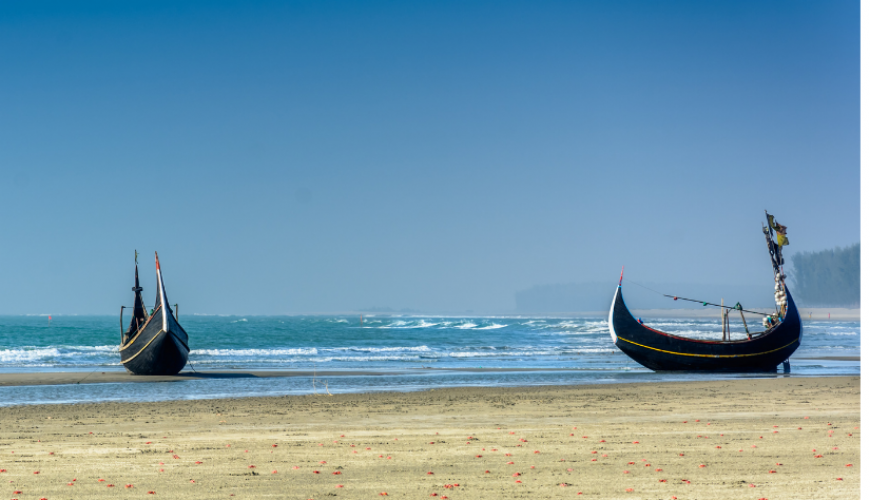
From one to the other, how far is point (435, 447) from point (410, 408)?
193 inches

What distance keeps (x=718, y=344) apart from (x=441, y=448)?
17.0m

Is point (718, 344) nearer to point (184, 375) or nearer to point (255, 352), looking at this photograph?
point (184, 375)

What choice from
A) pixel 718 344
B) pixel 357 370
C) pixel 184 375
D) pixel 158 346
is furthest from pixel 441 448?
pixel 357 370

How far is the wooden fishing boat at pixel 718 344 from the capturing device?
24.3 meters

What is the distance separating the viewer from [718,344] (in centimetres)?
2427

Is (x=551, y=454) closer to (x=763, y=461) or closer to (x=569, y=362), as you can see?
(x=763, y=461)

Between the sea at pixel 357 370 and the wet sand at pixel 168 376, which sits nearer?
the sea at pixel 357 370

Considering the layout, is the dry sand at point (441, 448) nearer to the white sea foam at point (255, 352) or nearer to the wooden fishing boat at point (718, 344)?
the wooden fishing boat at point (718, 344)

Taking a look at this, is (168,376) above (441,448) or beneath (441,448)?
beneath

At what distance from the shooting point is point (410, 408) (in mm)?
15047

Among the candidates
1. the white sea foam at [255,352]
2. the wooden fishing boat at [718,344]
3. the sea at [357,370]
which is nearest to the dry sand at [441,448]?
the sea at [357,370]

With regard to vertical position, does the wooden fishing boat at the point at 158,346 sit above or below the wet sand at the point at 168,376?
above

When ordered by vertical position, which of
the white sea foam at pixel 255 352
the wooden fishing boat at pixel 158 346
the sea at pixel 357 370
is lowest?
the white sea foam at pixel 255 352

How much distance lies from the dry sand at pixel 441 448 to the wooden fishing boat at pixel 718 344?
8.05 meters
